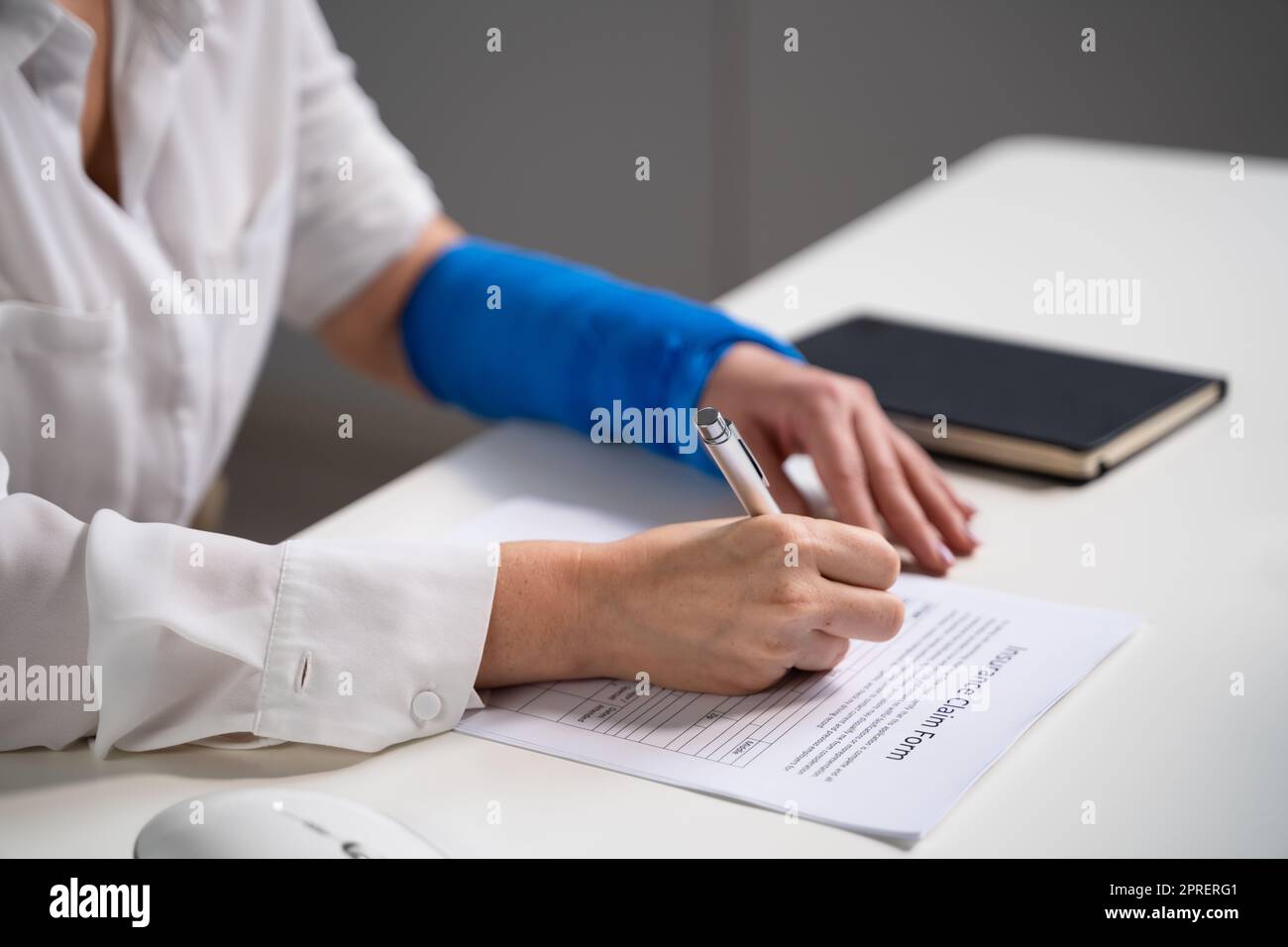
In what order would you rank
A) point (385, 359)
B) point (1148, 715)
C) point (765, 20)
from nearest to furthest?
point (1148, 715) → point (385, 359) → point (765, 20)

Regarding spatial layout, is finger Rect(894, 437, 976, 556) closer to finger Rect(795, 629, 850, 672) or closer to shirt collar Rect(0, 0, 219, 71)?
finger Rect(795, 629, 850, 672)

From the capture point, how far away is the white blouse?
619mm

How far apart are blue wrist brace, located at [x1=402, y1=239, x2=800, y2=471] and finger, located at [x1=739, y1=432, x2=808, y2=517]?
0.04 metres

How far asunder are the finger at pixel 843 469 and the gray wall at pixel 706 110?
1656 mm

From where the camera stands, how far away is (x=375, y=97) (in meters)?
2.54

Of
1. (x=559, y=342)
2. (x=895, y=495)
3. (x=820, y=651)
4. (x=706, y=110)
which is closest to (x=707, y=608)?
(x=820, y=651)

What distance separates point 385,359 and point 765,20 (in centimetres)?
165

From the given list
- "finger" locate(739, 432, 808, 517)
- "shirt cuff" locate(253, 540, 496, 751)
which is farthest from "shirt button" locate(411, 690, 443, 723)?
"finger" locate(739, 432, 808, 517)

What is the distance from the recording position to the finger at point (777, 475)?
85 centimetres

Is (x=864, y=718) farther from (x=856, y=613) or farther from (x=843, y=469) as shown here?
(x=843, y=469)

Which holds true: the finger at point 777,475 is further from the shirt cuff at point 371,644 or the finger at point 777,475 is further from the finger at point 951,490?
the shirt cuff at point 371,644
